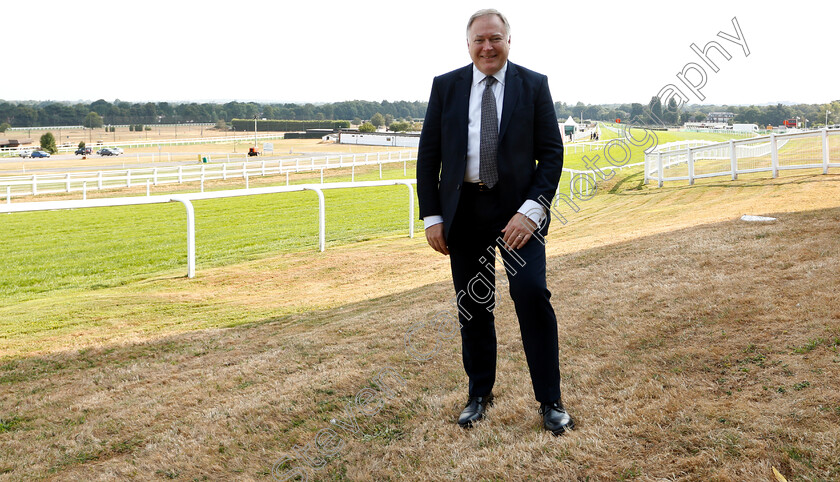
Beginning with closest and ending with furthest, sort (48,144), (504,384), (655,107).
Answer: (504,384) → (655,107) → (48,144)

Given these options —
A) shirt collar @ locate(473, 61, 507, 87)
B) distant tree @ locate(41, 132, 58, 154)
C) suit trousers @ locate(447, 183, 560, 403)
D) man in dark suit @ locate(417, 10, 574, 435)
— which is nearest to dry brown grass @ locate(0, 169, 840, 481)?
suit trousers @ locate(447, 183, 560, 403)

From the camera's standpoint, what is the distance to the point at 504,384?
3.73 metres

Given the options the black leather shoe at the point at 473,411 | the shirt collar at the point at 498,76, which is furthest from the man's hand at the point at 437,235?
the black leather shoe at the point at 473,411

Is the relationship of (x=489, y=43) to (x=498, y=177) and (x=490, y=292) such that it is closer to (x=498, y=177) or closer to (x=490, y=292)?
(x=498, y=177)

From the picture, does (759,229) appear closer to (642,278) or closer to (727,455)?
(642,278)

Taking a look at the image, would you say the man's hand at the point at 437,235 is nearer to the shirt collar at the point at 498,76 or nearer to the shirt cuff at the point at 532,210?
the shirt cuff at the point at 532,210

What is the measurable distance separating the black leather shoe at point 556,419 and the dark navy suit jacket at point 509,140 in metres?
0.80

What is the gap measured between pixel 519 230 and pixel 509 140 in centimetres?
40

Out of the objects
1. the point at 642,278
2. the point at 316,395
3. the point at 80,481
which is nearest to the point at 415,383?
the point at 316,395

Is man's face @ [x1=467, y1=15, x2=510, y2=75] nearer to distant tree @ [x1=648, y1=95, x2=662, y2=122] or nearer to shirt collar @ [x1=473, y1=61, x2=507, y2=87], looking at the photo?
shirt collar @ [x1=473, y1=61, x2=507, y2=87]

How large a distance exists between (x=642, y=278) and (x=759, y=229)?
7.41ft

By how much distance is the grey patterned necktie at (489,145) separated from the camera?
2986 millimetres

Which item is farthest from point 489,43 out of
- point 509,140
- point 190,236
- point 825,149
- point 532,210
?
point 825,149

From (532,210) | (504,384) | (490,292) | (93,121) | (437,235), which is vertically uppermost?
(93,121)
